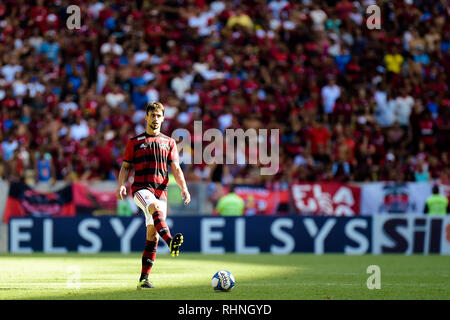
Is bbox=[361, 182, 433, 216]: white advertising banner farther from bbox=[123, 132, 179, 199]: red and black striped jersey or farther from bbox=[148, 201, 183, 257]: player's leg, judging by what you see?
bbox=[148, 201, 183, 257]: player's leg

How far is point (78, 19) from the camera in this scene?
1086 inches

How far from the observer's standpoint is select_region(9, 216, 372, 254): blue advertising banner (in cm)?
2186

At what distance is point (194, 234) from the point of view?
72.3 ft

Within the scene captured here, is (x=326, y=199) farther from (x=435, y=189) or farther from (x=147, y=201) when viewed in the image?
(x=147, y=201)

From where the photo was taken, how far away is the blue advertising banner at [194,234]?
21859mm

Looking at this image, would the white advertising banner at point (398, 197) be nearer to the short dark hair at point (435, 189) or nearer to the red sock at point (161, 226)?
the short dark hair at point (435, 189)

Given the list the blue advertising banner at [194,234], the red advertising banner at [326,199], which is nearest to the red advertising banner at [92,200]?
the blue advertising banner at [194,234]

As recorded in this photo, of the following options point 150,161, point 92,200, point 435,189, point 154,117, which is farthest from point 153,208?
point 435,189

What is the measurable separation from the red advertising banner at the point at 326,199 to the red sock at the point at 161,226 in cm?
1168

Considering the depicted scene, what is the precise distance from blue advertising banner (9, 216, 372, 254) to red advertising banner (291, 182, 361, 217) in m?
0.67

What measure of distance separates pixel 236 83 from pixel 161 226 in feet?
50.9

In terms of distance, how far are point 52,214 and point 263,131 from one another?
577cm

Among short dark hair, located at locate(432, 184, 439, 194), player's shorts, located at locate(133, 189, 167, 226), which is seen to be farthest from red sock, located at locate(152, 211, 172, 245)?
short dark hair, located at locate(432, 184, 439, 194)

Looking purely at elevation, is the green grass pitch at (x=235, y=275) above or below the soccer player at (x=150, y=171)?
below
